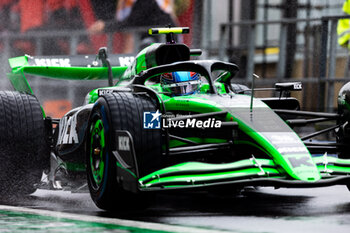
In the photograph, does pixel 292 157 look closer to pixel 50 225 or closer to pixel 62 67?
pixel 50 225

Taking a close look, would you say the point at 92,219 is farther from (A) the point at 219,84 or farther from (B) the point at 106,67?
(B) the point at 106,67

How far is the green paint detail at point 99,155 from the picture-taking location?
6152 mm

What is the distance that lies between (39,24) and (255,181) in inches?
447

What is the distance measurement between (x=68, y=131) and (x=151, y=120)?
175cm

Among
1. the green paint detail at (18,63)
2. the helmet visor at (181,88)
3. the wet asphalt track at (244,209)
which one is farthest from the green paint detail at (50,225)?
the green paint detail at (18,63)

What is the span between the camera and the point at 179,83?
7.22m

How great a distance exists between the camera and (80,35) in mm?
15961

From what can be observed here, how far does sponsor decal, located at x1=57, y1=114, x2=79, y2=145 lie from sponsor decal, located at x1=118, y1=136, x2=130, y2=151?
159 centimetres

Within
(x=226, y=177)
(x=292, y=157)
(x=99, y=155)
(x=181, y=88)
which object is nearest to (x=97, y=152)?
(x=99, y=155)

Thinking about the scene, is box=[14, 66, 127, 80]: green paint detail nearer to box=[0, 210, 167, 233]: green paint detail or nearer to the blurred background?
box=[0, 210, 167, 233]: green paint detail

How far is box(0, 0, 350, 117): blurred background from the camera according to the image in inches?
462

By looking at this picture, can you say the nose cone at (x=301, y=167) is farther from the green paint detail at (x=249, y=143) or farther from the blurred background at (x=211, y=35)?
the blurred background at (x=211, y=35)

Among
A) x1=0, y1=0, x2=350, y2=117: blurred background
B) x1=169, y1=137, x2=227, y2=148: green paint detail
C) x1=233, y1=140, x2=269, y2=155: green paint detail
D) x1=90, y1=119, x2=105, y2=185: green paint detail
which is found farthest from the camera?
x1=0, y1=0, x2=350, y2=117: blurred background

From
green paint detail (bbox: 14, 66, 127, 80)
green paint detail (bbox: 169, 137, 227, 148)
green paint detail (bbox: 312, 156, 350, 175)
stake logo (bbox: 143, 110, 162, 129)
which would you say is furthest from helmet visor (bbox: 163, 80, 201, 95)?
green paint detail (bbox: 14, 66, 127, 80)
